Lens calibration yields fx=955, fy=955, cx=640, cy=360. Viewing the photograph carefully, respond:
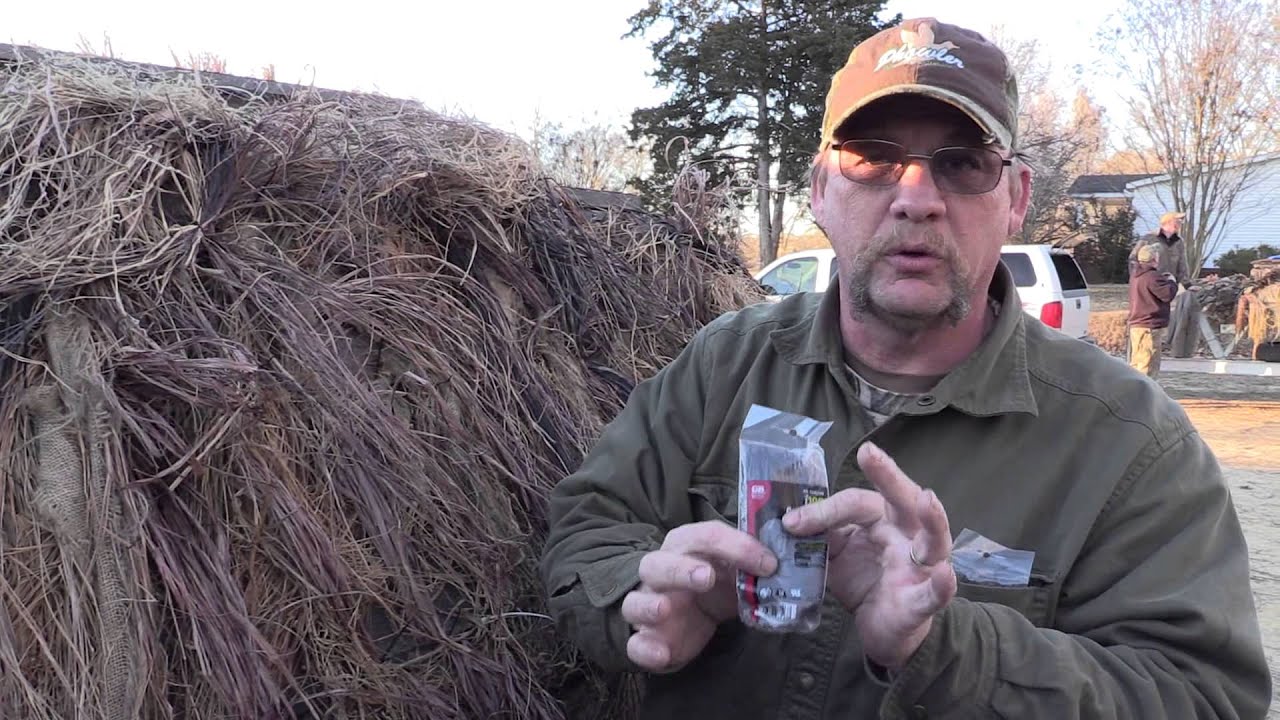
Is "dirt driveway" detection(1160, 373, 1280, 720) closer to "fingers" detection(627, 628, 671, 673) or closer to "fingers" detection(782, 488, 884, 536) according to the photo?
"fingers" detection(627, 628, 671, 673)

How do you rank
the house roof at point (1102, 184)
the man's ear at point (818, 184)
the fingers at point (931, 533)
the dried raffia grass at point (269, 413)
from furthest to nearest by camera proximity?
the house roof at point (1102, 184), the man's ear at point (818, 184), the dried raffia grass at point (269, 413), the fingers at point (931, 533)

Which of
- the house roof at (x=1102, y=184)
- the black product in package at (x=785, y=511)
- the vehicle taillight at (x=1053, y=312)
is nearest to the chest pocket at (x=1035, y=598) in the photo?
the black product in package at (x=785, y=511)

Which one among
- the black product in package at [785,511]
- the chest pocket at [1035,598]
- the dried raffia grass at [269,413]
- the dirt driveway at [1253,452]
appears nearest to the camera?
the black product in package at [785,511]

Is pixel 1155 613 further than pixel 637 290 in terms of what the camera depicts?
No

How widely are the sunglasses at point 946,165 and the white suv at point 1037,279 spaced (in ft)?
33.1

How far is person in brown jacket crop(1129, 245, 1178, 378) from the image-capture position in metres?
10.9

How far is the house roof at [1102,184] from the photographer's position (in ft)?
114

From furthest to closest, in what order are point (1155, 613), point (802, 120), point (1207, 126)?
1. point (802, 120)
2. point (1207, 126)
3. point (1155, 613)

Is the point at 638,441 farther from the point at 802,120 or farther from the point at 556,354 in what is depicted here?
the point at 802,120

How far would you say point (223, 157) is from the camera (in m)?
2.08

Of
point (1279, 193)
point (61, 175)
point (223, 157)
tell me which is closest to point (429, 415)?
point (223, 157)

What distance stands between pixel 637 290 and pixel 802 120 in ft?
84.6

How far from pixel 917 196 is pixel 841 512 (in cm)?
89

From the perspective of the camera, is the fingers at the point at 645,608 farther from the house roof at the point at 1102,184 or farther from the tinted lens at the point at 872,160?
the house roof at the point at 1102,184
